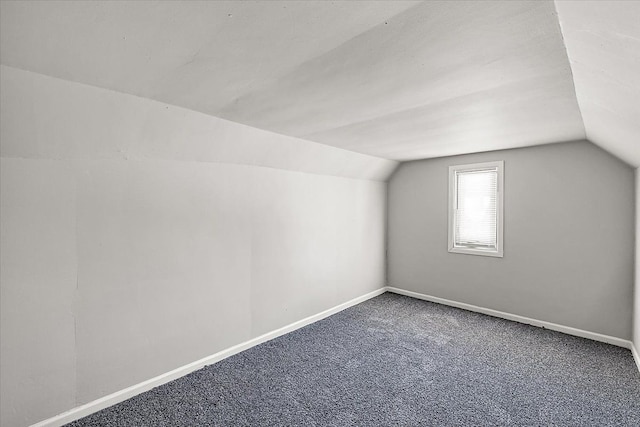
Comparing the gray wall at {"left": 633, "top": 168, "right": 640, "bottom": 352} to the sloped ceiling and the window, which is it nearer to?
the sloped ceiling

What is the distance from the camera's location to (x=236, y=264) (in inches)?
114

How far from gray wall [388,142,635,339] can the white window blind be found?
0.55 ft

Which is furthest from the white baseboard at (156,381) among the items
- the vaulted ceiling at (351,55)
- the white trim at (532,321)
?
Result: the vaulted ceiling at (351,55)

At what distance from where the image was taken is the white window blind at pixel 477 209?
387 centimetres

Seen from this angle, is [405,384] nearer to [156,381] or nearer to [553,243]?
[156,381]

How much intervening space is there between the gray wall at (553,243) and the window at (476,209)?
83 mm

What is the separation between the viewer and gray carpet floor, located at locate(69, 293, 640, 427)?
2.00 m

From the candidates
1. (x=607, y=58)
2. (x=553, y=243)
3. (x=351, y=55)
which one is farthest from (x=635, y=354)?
(x=351, y=55)

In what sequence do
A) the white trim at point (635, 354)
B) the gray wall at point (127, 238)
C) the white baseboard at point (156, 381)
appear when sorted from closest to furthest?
the gray wall at point (127, 238), the white baseboard at point (156, 381), the white trim at point (635, 354)

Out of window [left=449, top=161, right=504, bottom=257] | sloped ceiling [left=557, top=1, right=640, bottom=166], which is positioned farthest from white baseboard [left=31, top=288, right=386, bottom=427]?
sloped ceiling [left=557, top=1, right=640, bottom=166]

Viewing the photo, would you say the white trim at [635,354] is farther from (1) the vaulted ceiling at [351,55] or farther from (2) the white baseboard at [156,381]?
(2) the white baseboard at [156,381]

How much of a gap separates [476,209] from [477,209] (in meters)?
0.01

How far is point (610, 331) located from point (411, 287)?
7.12ft

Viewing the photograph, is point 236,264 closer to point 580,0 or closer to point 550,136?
point 580,0
